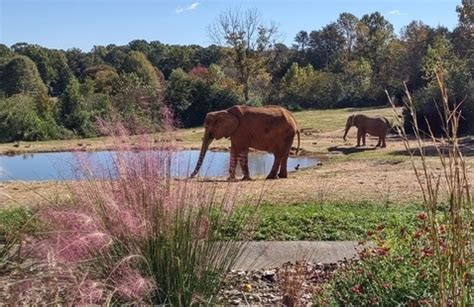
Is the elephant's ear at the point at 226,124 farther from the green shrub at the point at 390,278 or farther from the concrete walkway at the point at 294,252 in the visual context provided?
the green shrub at the point at 390,278

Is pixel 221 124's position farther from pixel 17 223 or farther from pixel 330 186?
pixel 17 223

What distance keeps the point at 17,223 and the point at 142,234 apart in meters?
2.16

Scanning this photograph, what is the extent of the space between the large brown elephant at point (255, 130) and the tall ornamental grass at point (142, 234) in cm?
1023

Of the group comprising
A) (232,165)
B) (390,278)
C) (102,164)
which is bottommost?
(232,165)

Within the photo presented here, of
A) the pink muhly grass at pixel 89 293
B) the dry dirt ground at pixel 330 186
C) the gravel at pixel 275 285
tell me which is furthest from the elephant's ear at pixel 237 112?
the pink muhly grass at pixel 89 293

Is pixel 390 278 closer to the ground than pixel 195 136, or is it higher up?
higher up

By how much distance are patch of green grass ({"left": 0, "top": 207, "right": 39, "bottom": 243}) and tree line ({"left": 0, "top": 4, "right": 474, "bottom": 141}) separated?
24.7 ft

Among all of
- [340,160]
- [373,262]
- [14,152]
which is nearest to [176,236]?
[373,262]

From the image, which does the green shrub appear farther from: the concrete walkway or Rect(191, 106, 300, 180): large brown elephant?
Rect(191, 106, 300, 180): large brown elephant

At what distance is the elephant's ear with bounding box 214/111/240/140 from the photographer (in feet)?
47.5

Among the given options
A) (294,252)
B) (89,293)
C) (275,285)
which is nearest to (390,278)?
(275,285)

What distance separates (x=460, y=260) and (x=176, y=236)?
5.17 feet

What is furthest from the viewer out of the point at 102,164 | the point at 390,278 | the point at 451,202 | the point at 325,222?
the point at 325,222

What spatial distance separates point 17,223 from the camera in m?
5.30
